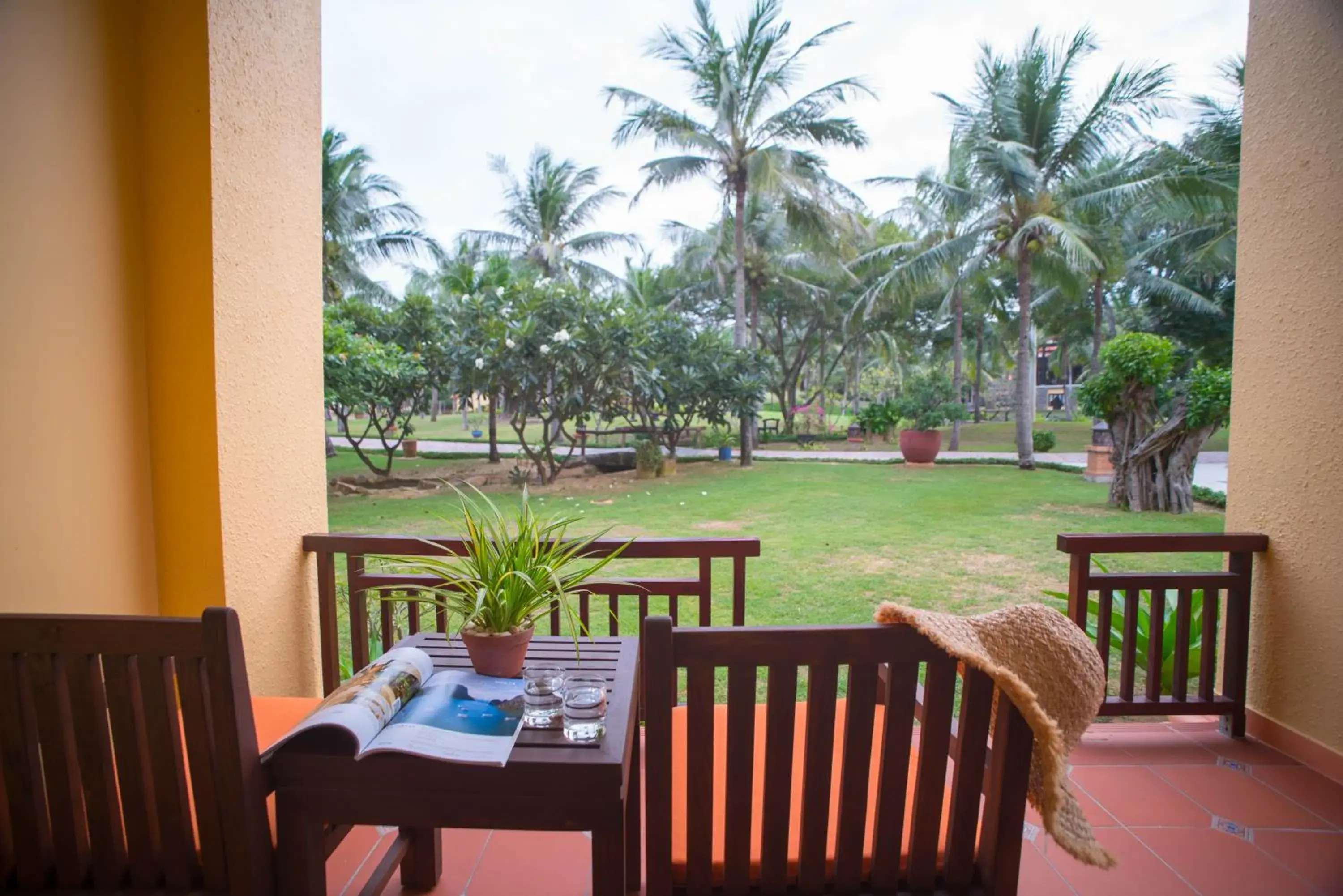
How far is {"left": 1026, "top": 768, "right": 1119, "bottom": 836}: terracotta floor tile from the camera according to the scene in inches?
75.5

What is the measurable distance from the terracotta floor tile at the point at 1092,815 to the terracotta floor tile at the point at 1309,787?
0.56 meters

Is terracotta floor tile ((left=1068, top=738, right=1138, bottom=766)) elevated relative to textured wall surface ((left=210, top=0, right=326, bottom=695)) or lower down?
lower down

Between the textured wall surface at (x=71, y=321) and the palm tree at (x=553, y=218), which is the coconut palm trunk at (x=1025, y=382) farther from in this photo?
the textured wall surface at (x=71, y=321)

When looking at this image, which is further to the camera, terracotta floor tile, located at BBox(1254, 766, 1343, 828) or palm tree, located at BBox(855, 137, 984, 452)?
palm tree, located at BBox(855, 137, 984, 452)

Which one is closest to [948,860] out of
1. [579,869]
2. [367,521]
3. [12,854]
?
[579,869]

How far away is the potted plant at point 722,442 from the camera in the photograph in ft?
Result: 42.3

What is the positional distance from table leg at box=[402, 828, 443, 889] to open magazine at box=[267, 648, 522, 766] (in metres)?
0.47

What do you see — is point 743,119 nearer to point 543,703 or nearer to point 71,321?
point 71,321

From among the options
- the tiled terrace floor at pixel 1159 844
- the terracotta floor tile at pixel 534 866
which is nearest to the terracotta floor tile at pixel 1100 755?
the tiled terrace floor at pixel 1159 844

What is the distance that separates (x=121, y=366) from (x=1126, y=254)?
58.8 feet

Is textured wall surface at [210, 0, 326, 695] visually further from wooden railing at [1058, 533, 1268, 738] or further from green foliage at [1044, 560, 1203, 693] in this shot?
green foliage at [1044, 560, 1203, 693]

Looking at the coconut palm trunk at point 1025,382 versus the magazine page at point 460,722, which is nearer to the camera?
the magazine page at point 460,722

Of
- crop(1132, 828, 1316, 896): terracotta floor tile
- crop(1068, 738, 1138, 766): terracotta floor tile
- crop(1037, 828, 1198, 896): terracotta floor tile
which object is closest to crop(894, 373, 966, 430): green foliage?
crop(1068, 738, 1138, 766): terracotta floor tile

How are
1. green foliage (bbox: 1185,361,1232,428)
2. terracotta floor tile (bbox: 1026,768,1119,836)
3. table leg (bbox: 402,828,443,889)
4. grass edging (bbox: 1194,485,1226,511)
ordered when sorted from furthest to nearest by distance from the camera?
grass edging (bbox: 1194,485,1226,511) → green foliage (bbox: 1185,361,1232,428) → terracotta floor tile (bbox: 1026,768,1119,836) → table leg (bbox: 402,828,443,889)
